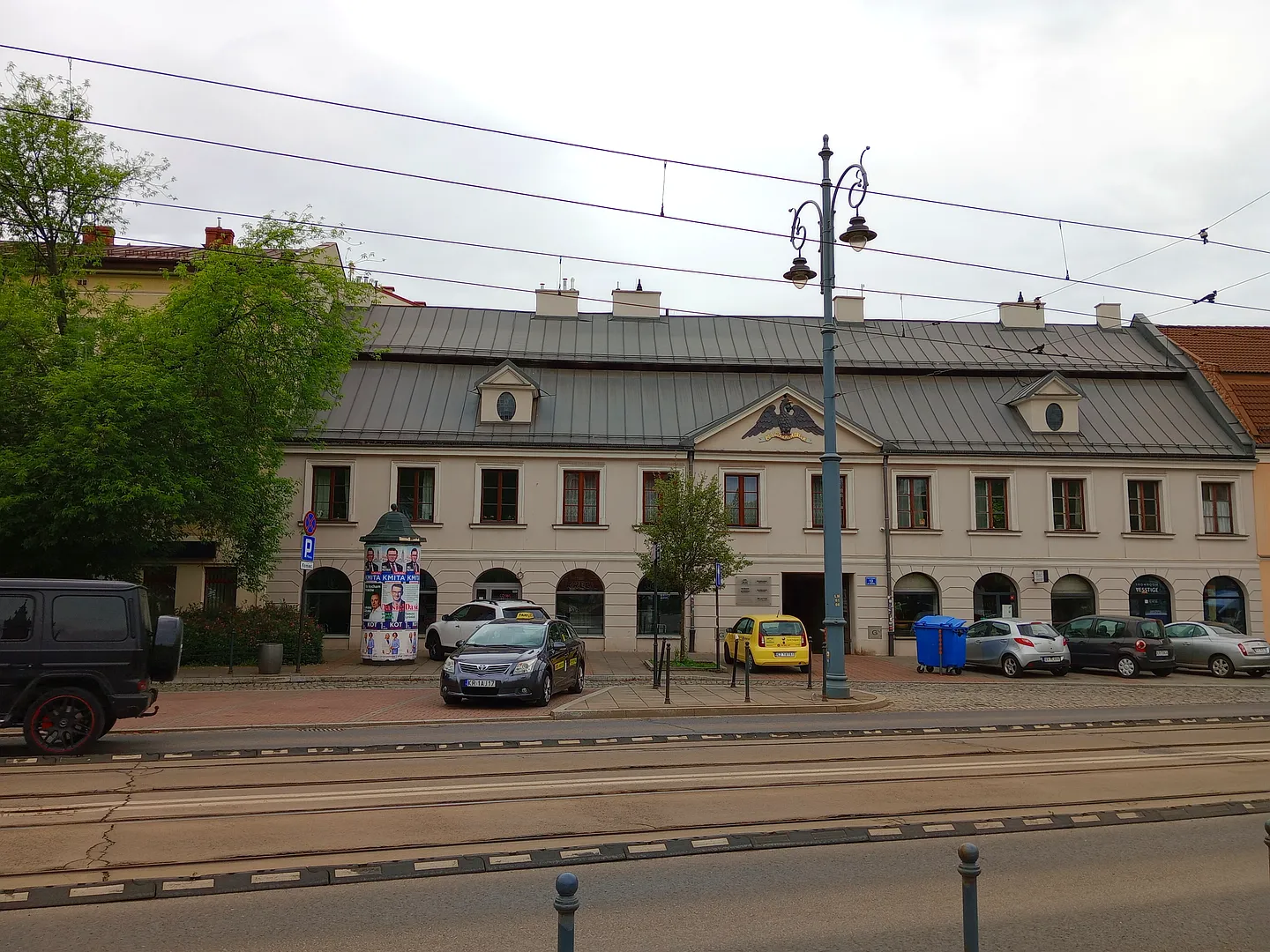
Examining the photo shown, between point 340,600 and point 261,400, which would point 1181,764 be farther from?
point 340,600

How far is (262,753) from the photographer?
11.9m

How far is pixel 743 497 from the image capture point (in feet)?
107

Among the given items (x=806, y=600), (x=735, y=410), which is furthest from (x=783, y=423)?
(x=806, y=600)

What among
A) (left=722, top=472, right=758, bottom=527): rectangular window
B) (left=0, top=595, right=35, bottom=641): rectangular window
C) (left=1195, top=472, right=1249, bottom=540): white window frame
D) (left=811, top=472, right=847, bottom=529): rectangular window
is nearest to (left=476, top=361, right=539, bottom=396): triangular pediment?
(left=722, top=472, right=758, bottom=527): rectangular window

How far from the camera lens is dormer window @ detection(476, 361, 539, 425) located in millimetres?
32562

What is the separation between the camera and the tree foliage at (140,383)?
20.9 meters

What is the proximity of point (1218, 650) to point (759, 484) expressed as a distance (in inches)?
546

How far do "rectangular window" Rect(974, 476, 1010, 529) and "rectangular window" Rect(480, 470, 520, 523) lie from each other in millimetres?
15513

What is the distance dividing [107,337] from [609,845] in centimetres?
2137

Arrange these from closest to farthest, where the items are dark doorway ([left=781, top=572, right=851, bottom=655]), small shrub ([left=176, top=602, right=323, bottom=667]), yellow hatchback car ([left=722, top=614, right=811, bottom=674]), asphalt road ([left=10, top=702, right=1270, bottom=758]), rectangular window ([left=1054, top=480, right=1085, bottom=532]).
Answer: asphalt road ([left=10, top=702, right=1270, bottom=758]) → small shrub ([left=176, top=602, right=323, bottom=667]) → yellow hatchback car ([left=722, top=614, right=811, bottom=674]) → rectangular window ([left=1054, top=480, right=1085, bottom=532]) → dark doorway ([left=781, top=572, right=851, bottom=655])

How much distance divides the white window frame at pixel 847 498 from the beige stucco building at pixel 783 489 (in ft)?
0.23

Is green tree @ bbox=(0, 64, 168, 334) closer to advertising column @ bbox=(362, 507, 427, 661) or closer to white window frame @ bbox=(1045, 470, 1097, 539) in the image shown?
advertising column @ bbox=(362, 507, 427, 661)

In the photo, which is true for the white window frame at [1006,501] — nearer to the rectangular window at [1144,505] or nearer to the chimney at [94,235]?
the rectangular window at [1144,505]

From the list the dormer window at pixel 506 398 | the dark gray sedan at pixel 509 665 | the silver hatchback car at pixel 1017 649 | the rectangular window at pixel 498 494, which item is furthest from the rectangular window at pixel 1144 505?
the dark gray sedan at pixel 509 665
